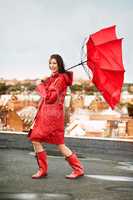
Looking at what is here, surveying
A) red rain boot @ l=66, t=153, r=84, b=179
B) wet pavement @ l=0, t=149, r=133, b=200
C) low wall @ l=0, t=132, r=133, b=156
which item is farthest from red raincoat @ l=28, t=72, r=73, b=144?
low wall @ l=0, t=132, r=133, b=156

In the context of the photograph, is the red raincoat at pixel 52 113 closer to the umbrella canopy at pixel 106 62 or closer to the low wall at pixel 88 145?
the umbrella canopy at pixel 106 62

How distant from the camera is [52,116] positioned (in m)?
4.16

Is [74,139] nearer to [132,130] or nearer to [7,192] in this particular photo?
[132,130]

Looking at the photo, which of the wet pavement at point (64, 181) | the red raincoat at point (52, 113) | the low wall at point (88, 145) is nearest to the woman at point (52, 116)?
the red raincoat at point (52, 113)

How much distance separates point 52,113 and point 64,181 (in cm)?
47

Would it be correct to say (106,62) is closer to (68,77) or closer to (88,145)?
(68,77)

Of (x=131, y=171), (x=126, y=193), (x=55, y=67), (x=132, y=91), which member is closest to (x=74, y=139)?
(x=132, y=91)

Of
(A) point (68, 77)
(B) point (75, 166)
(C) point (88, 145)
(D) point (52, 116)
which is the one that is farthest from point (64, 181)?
(C) point (88, 145)

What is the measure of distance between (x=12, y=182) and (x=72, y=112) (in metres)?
3.20

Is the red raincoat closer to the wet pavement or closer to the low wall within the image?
the wet pavement

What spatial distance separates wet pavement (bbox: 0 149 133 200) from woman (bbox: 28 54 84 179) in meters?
0.12

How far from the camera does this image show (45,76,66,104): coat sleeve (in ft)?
13.6

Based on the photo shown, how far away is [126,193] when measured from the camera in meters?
3.62

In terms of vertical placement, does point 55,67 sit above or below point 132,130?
above
